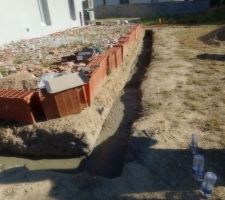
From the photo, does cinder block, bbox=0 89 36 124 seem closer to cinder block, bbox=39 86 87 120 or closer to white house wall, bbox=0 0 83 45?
cinder block, bbox=39 86 87 120

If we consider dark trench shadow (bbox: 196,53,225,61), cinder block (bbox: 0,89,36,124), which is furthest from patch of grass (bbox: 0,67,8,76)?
dark trench shadow (bbox: 196,53,225,61)

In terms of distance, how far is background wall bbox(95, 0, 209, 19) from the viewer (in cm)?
2445

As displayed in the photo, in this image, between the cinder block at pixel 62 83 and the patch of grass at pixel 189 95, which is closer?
the cinder block at pixel 62 83

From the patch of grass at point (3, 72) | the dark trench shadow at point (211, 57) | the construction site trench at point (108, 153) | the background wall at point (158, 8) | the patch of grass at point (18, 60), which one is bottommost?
the background wall at point (158, 8)

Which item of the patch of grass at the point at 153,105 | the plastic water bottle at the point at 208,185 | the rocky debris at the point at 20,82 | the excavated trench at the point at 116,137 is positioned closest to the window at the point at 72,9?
the excavated trench at the point at 116,137

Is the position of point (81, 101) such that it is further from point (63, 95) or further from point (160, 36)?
point (160, 36)

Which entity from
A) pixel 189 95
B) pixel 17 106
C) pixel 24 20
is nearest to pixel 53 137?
pixel 17 106

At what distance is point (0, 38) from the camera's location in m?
10.2

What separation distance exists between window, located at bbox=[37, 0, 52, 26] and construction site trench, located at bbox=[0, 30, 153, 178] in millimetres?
8588

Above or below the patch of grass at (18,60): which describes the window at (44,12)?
above

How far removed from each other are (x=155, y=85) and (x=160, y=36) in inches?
285

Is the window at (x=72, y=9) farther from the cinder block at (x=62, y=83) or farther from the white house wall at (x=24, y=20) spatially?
the cinder block at (x=62, y=83)

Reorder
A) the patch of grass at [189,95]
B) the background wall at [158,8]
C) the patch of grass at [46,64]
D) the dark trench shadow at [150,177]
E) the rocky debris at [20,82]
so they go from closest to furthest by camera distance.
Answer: the dark trench shadow at [150,177] → the rocky debris at [20,82] → the patch of grass at [189,95] → the patch of grass at [46,64] → the background wall at [158,8]

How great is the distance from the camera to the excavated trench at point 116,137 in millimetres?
4353
